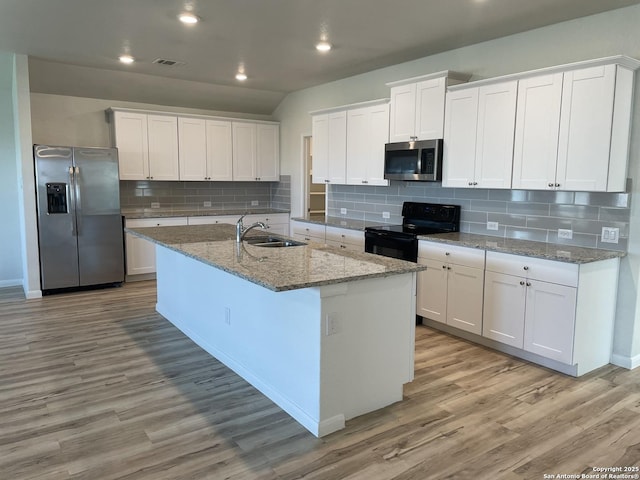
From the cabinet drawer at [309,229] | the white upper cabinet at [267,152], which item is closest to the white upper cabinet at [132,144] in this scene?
the white upper cabinet at [267,152]

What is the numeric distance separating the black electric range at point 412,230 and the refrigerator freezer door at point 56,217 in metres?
3.58

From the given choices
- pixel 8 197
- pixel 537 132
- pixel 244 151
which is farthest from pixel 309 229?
pixel 8 197

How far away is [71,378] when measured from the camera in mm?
3355

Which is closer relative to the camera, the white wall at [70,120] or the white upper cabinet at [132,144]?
the white wall at [70,120]

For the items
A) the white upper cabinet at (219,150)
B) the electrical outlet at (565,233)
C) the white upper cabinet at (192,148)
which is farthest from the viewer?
the white upper cabinet at (219,150)

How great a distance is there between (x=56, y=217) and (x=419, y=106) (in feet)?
14.3

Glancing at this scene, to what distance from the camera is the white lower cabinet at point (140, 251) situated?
6234 mm

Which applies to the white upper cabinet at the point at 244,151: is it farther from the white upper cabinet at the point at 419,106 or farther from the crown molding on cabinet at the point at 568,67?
the crown molding on cabinet at the point at 568,67

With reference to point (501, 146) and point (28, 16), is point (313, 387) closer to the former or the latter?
point (501, 146)

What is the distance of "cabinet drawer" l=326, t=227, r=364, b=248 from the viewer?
5211 millimetres

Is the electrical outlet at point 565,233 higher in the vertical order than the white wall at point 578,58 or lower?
lower

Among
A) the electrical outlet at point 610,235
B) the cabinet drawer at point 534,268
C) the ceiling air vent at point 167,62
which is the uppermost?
the ceiling air vent at point 167,62

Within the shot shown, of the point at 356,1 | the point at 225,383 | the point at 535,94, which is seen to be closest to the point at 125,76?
the point at 356,1

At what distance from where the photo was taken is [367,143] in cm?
535
